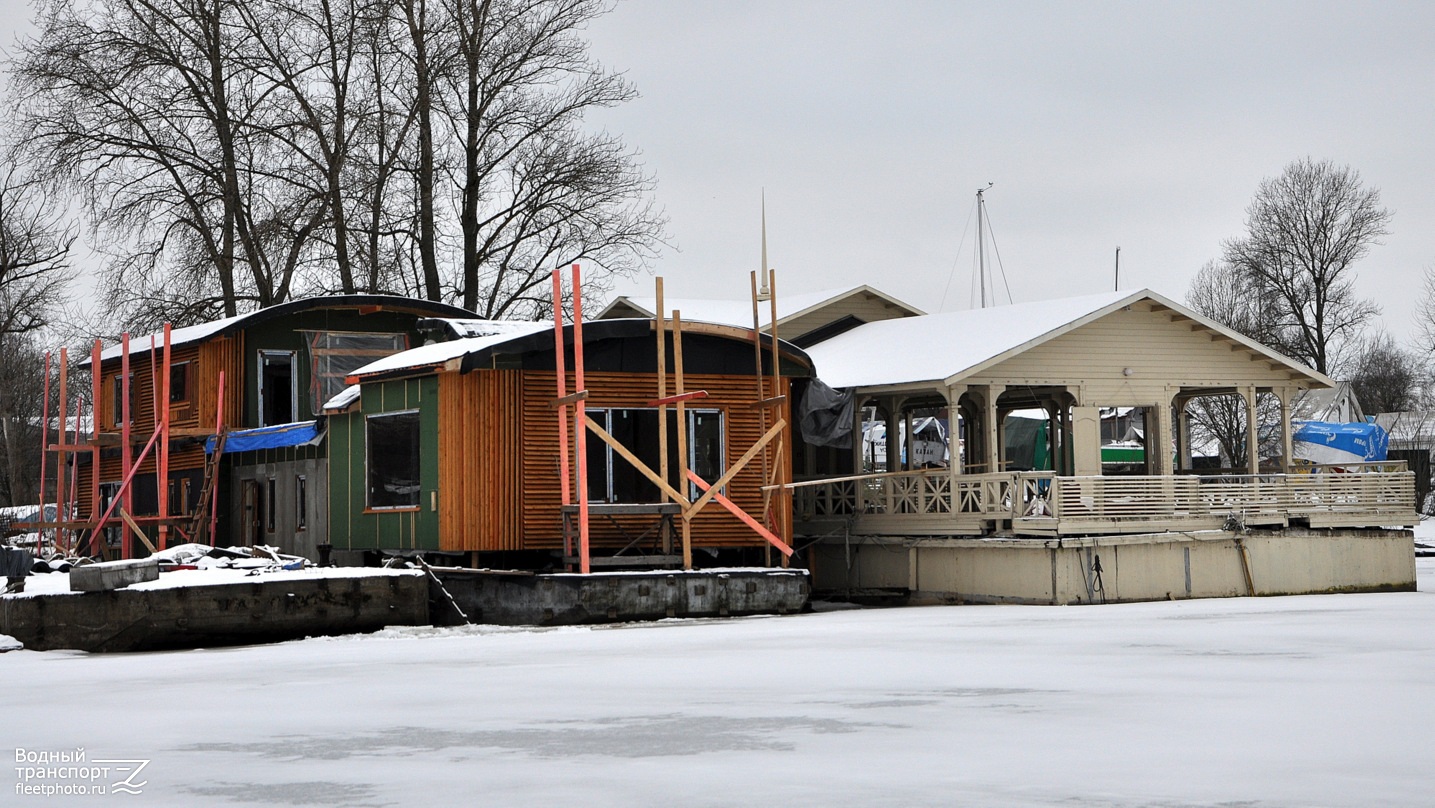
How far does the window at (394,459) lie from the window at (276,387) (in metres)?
6.53

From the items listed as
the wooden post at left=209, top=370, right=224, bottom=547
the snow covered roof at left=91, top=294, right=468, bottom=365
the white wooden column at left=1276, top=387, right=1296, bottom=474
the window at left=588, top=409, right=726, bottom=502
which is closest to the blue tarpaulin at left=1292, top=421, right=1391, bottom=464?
the white wooden column at left=1276, top=387, right=1296, bottom=474

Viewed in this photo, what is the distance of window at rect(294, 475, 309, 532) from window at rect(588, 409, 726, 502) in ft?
23.4

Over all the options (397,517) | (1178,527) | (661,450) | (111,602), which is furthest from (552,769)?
(1178,527)

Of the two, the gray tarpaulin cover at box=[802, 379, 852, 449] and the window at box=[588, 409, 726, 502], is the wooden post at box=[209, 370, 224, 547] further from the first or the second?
the gray tarpaulin cover at box=[802, 379, 852, 449]

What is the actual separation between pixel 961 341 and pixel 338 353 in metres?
11.8

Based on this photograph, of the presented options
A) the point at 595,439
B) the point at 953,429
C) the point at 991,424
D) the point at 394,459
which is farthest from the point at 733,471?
the point at 991,424

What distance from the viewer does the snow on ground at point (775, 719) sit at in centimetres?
820

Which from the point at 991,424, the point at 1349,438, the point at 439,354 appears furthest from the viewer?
the point at 1349,438

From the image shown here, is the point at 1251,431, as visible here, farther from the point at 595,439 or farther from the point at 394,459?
the point at 394,459

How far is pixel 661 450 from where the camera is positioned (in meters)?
22.1

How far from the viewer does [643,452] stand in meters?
24.7

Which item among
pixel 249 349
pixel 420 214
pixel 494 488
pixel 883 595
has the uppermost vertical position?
pixel 420 214

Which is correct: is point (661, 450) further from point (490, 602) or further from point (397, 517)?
point (397, 517)

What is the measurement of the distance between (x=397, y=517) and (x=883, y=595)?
859 centimetres
